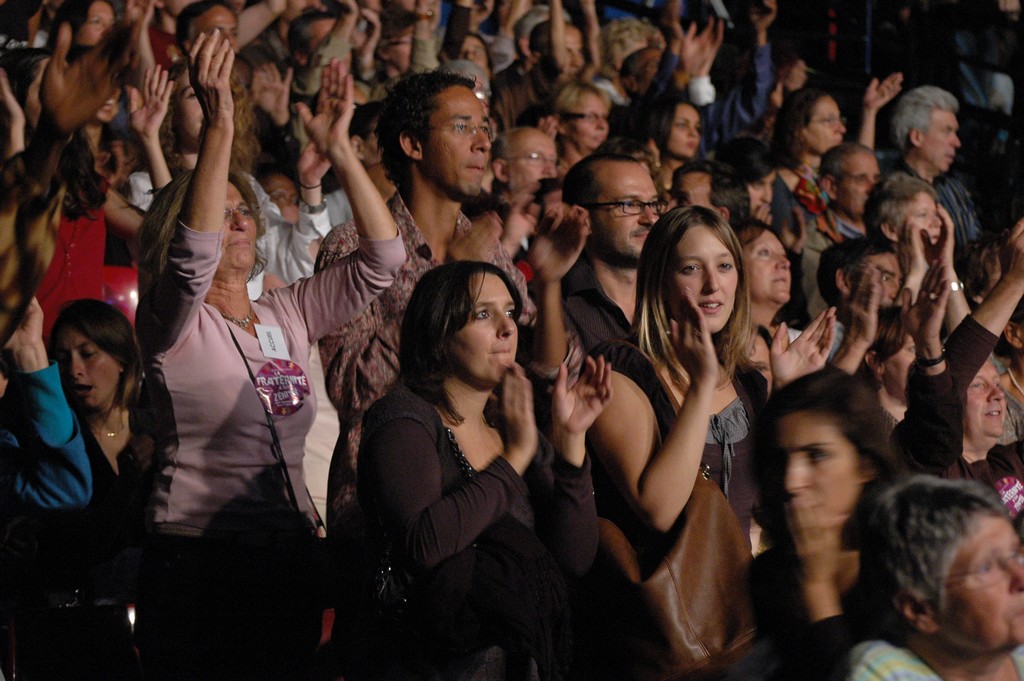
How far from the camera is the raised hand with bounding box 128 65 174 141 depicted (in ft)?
14.3

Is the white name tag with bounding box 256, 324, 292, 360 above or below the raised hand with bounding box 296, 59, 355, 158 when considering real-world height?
below

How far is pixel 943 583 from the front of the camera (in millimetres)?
2070

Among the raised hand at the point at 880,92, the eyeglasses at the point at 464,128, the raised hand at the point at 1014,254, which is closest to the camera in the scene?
the eyeglasses at the point at 464,128

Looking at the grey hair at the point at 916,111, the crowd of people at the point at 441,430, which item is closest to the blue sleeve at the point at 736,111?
the grey hair at the point at 916,111

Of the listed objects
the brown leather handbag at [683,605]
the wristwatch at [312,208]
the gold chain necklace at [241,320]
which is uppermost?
the wristwatch at [312,208]

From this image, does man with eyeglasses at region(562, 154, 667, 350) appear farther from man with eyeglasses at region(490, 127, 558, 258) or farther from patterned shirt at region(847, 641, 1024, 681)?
patterned shirt at region(847, 641, 1024, 681)

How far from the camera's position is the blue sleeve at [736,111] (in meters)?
7.87

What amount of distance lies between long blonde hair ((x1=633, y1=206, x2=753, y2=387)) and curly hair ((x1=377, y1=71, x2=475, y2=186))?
807 mm

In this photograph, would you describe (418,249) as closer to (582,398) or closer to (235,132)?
(582,398)

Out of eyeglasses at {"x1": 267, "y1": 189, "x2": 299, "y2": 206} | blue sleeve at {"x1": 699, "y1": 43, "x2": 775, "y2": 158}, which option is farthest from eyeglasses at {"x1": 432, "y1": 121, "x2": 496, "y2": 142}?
blue sleeve at {"x1": 699, "y1": 43, "x2": 775, "y2": 158}

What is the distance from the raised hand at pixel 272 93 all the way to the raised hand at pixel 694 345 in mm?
3906

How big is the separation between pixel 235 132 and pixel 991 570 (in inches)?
132

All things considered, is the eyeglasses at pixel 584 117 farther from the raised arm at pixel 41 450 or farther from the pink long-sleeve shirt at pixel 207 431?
the raised arm at pixel 41 450

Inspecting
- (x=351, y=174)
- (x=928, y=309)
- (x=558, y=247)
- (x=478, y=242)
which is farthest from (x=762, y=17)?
(x=351, y=174)
